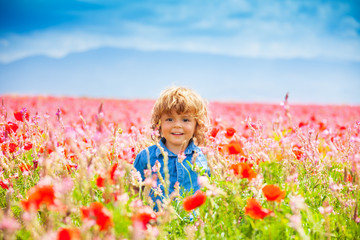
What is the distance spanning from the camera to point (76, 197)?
4.37ft

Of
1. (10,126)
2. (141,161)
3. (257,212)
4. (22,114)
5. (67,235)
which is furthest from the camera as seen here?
(10,126)

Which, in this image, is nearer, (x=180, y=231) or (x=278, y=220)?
(x=278, y=220)

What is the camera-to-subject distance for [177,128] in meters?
2.74

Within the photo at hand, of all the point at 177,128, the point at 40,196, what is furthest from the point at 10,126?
the point at 40,196

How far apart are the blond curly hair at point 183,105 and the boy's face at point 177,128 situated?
4 cm

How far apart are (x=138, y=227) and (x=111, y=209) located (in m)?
0.33

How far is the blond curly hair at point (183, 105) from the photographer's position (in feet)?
8.96

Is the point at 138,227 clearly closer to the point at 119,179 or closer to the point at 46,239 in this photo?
the point at 46,239

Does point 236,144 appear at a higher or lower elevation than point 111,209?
higher

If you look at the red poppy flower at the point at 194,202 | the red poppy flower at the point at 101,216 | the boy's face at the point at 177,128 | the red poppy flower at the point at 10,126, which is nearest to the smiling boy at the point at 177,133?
the boy's face at the point at 177,128

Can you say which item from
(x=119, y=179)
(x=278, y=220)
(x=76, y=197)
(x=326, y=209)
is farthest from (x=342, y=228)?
(x=76, y=197)

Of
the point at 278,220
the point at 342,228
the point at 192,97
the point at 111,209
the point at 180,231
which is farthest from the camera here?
the point at 192,97

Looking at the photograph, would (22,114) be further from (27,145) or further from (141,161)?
(141,161)

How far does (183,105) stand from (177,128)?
197 millimetres
